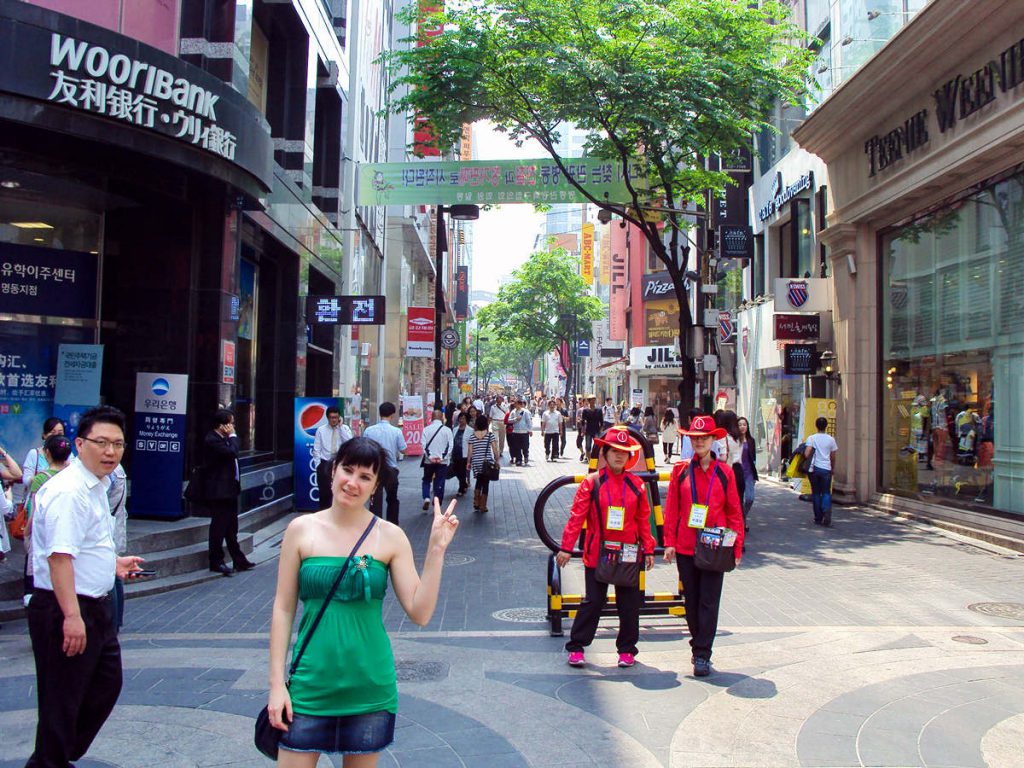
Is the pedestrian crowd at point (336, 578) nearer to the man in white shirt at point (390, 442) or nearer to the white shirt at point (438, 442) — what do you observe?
the man in white shirt at point (390, 442)

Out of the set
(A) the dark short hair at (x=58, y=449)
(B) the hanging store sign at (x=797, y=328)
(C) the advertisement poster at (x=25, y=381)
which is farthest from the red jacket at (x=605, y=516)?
(B) the hanging store sign at (x=797, y=328)

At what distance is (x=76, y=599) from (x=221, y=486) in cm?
580

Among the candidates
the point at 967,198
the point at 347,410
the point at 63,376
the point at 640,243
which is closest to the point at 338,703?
the point at 63,376

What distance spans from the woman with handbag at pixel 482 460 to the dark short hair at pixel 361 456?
11.8 metres

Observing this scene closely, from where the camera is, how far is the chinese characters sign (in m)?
10.9

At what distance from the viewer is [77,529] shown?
395 centimetres

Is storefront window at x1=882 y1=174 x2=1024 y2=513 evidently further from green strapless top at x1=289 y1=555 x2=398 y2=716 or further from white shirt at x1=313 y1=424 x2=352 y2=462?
green strapless top at x1=289 y1=555 x2=398 y2=716

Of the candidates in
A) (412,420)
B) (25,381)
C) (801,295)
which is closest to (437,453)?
(25,381)

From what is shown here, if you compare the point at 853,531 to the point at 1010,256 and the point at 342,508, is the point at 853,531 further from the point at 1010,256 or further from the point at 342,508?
the point at 342,508

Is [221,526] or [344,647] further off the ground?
[344,647]

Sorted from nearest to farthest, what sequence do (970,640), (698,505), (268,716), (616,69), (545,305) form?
(268,716), (698,505), (970,640), (616,69), (545,305)

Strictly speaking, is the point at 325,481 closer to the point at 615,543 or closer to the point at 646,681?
the point at 615,543

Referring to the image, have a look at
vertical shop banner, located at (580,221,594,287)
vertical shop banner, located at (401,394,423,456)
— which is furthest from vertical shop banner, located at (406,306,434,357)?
vertical shop banner, located at (580,221,594,287)

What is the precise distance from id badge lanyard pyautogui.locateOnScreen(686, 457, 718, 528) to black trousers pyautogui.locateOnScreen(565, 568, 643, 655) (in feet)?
2.12
